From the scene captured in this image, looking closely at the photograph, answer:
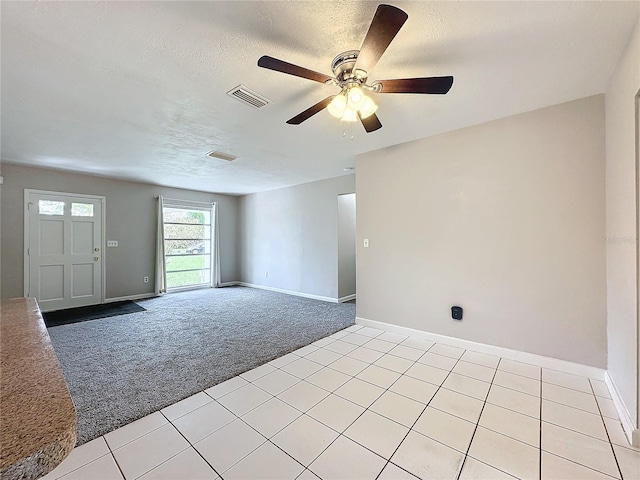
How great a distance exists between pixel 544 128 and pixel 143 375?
4.48 m

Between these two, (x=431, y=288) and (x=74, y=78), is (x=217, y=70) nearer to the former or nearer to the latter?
(x=74, y=78)

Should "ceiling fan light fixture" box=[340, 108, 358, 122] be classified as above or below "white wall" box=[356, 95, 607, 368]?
above

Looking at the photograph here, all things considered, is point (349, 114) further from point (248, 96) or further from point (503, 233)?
point (503, 233)

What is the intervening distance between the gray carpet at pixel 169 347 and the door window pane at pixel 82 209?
2009 millimetres

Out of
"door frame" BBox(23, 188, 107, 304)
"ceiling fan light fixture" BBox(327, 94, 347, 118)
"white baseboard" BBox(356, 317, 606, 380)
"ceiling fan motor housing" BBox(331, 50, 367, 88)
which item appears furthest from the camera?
"door frame" BBox(23, 188, 107, 304)

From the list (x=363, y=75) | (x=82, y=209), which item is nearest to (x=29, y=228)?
(x=82, y=209)

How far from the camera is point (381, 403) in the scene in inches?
84.2

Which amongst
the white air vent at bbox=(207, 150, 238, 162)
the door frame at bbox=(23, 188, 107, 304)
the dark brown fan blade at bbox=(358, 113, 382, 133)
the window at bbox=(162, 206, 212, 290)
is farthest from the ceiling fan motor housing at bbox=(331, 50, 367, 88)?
the window at bbox=(162, 206, 212, 290)

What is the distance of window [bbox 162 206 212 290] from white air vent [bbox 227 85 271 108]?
4901 mm

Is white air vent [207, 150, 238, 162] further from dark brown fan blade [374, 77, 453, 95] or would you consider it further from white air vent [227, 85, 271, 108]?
dark brown fan blade [374, 77, 453, 95]

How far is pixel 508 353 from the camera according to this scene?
9.43ft

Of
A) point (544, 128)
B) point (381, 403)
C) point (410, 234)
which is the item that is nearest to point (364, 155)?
point (410, 234)

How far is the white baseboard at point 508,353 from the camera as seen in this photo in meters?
2.50

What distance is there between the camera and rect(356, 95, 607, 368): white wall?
2521 millimetres
